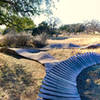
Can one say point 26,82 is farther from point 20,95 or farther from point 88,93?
point 88,93

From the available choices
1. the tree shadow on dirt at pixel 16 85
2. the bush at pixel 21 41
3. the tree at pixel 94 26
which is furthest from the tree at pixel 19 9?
the tree at pixel 94 26

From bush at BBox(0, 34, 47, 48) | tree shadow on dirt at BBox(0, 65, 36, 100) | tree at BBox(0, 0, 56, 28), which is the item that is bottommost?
tree shadow on dirt at BBox(0, 65, 36, 100)

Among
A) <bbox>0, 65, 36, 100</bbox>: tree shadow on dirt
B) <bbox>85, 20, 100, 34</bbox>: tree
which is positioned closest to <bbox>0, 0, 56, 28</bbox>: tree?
<bbox>0, 65, 36, 100</bbox>: tree shadow on dirt

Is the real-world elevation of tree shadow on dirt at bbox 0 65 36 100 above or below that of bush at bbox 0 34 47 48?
below

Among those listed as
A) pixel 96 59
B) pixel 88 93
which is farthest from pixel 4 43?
pixel 88 93

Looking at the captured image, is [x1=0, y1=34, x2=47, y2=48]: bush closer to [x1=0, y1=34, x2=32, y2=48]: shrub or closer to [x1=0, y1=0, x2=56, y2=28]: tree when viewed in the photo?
[x1=0, y1=34, x2=32, y2=48]: shrub

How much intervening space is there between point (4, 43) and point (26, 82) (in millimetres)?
9374

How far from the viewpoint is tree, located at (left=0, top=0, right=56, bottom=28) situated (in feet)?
18.3

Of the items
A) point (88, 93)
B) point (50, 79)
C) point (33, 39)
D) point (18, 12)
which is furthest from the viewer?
point (33, 39)

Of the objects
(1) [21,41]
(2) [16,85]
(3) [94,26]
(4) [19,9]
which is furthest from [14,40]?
(3) [94,26]

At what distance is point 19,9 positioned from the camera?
18.6 feet

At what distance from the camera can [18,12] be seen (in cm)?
593

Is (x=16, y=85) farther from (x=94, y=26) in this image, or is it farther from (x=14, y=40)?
(x=94, y=26)

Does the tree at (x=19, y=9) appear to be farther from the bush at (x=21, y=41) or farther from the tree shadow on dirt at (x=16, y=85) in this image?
the bush at (x=21, y=41)
